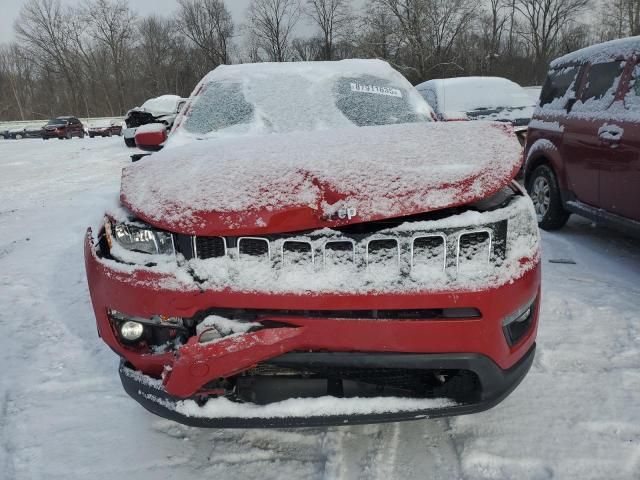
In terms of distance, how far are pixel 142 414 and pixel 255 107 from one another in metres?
2.04

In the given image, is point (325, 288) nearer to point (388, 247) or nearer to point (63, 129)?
point (388, 247)

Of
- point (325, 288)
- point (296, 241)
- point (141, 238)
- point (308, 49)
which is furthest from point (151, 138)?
point (308, 49)

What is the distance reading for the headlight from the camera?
68.2 inches

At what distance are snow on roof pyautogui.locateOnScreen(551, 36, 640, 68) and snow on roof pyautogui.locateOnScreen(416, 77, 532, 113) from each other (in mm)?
4171

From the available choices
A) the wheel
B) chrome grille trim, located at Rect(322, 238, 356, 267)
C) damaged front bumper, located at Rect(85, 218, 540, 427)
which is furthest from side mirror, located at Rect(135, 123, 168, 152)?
the wheel

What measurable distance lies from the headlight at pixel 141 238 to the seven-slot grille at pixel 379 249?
0.23m

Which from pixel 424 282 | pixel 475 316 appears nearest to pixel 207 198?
pixel 424 282

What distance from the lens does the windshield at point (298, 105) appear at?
3.14 meters

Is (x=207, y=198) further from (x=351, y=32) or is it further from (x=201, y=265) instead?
(x=351, y=32)

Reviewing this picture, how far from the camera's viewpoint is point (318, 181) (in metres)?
1.67

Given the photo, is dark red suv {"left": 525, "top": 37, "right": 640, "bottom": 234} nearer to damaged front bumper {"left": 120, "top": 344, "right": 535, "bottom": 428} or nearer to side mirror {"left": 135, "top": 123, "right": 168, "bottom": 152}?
damaged front bumper {"left": 120, "top": 344, "right": 535, "bottom": 428}

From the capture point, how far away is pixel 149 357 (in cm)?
173

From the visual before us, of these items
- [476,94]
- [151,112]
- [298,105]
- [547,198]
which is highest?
[298,105]

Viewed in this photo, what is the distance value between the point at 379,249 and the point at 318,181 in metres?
0.33
